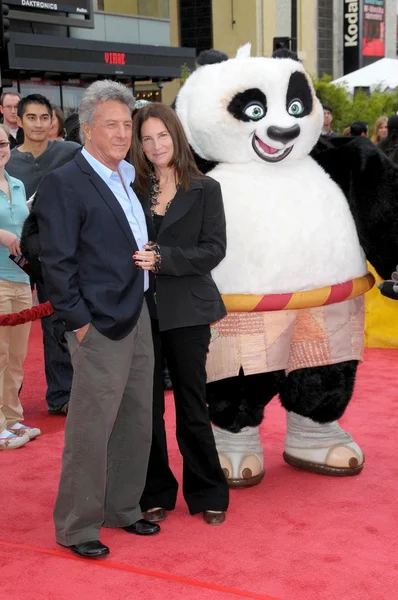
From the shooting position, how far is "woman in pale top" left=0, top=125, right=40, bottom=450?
15.4 ft

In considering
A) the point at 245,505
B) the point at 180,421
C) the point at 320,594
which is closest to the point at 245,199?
the point at 180,421

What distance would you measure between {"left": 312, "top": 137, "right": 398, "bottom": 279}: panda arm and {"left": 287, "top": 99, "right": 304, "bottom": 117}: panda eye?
0.88 ft

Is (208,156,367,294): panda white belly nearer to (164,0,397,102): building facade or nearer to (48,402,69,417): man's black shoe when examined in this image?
(48,402,69,417): man's black shoe

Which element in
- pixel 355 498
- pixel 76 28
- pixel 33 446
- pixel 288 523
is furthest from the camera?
pixel 76 28

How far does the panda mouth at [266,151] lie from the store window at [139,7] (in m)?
17.3

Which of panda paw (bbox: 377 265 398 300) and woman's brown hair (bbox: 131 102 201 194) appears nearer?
woman's brown hair (bbox: 131 102 201 194)

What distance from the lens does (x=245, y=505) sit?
3.69m

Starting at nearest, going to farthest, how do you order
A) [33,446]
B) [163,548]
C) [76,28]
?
[163,548] < [33,446] < [76,28]

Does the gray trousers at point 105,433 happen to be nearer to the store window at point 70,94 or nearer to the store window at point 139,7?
the store window at point 70,94

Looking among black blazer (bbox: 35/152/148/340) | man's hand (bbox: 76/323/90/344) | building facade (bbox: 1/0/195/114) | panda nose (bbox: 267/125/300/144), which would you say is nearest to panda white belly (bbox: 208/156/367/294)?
panda nose (bbox: 267/125/300/144)

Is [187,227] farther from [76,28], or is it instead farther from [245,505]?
[76,28]

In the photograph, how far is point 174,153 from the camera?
336cm

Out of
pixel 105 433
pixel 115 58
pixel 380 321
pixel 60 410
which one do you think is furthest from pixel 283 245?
pixel 115 58

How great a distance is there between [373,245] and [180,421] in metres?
1.13
